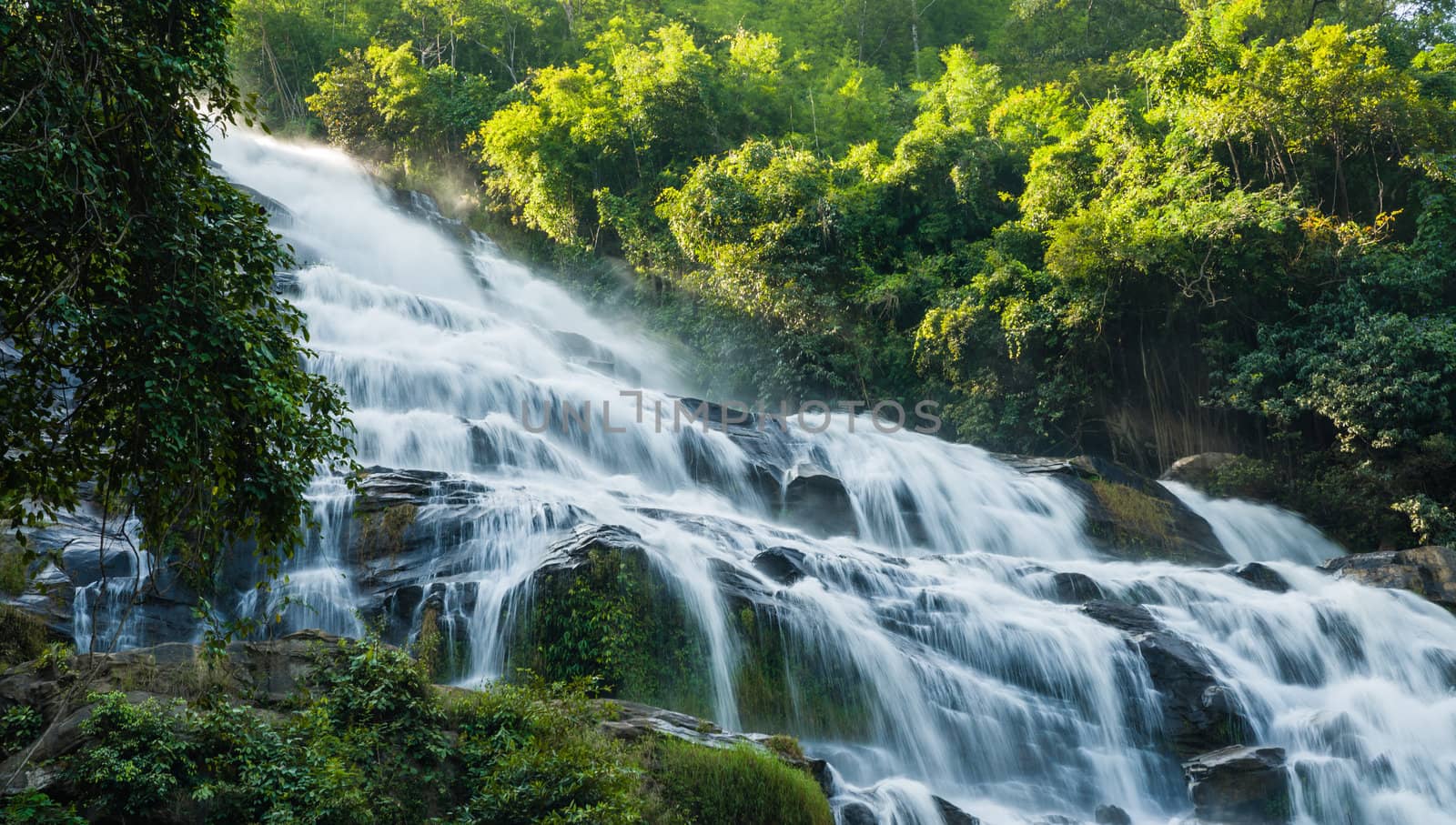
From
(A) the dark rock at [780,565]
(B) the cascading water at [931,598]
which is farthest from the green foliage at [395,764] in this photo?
(A) the dark rock at [780,565]

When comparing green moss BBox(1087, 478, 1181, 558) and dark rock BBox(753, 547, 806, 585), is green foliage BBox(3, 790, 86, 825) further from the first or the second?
green moss BBox(1087, 478, 1181, 558)

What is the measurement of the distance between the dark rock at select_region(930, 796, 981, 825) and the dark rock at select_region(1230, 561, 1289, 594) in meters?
8.01

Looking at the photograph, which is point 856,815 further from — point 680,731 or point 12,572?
point 12,572

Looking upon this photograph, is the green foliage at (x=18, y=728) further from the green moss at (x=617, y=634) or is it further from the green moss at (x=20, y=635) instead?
the green moss at (x=617, y=634)

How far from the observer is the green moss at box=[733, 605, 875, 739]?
1029cm

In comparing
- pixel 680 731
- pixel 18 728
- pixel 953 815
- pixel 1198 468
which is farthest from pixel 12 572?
pixel 1198 468

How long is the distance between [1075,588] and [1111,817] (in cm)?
408

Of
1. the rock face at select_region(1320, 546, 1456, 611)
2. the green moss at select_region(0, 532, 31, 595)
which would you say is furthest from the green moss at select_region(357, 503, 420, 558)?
the rock face at select_region(1320, 546, 1456, 611)

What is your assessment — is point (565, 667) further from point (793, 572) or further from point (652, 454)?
point (652, 454)

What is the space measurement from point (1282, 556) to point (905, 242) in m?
→ 11.5

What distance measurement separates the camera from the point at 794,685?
10.5m

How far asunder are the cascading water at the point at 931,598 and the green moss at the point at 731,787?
0.90 m

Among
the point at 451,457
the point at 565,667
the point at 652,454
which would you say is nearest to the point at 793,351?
the point at 652,454

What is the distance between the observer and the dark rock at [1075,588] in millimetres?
13102
